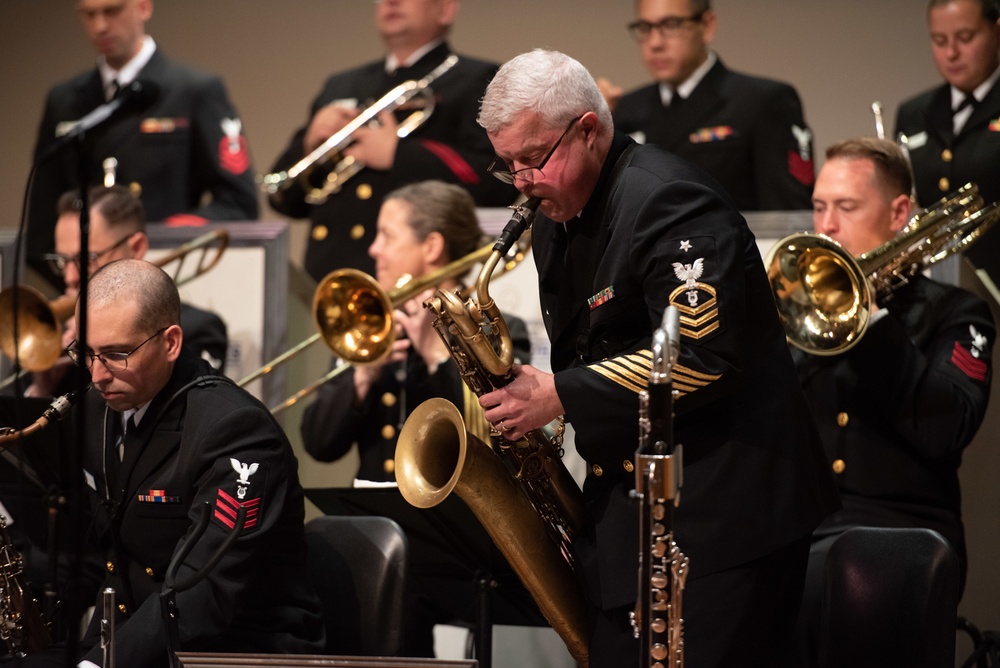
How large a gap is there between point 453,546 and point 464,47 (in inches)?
182

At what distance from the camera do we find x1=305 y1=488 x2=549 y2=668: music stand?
143 inches

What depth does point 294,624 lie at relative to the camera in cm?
335

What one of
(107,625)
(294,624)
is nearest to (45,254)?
(294,624)

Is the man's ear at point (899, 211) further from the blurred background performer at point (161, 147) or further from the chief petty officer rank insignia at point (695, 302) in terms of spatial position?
the blurred background performer at point (161, 147)

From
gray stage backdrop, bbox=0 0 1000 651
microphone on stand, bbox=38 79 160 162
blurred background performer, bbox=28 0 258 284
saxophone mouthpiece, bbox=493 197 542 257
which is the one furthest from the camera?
gray stage backdrop, bbox=0 0 1000 651

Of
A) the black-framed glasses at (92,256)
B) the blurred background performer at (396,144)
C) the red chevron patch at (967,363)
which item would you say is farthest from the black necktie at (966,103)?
the black-framed glasses at (92,256)

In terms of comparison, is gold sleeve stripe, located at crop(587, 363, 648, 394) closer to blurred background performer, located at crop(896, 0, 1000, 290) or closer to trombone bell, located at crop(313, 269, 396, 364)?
trombone bell, located at crop(313, 269, 396, 364)

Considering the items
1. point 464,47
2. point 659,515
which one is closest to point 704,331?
point 659,515

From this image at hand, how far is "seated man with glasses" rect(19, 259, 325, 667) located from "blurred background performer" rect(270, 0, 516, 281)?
2.01 m

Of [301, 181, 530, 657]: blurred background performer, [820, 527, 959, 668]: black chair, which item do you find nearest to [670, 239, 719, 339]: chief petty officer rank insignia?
[820, 527, 959, 668]: black chair

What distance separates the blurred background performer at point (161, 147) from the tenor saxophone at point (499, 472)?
118 inches

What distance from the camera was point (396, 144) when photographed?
5.52m

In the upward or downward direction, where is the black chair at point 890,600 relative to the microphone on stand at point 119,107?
downward

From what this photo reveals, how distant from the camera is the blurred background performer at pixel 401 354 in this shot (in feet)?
15.3
